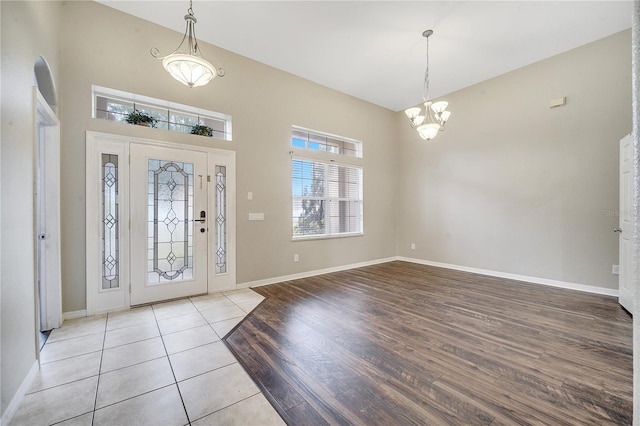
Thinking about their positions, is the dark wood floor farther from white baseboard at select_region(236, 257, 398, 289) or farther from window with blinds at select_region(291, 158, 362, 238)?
window with blinds at select_region(291, 158, 362, 238)

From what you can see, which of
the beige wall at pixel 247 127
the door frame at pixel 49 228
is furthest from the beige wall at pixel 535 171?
the door frame at pixel 49 228

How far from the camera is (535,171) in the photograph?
4.39m

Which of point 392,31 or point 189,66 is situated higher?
point 392,31

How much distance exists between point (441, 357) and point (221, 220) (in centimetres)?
329

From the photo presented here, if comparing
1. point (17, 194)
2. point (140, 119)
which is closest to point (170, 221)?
point (140, 119)

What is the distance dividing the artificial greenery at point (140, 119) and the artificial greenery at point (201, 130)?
483 millimetres

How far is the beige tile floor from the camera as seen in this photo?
60.8 inches

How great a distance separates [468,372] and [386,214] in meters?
4.58

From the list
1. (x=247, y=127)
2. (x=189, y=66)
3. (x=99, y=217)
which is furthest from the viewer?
(x=247, y=127)

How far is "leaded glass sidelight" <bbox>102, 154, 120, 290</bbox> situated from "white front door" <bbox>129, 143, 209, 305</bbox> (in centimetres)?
17

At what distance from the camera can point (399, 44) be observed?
12.7 ft

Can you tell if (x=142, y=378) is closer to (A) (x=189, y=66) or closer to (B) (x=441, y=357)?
(B) (x=441, y=357)

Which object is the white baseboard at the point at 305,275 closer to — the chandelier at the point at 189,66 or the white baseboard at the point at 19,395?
the white baseboard at the point at 19,395

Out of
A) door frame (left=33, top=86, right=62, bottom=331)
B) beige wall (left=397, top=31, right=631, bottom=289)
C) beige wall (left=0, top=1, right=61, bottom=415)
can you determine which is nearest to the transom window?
door frame (left=33, top=86, right=62, bottom=331)
